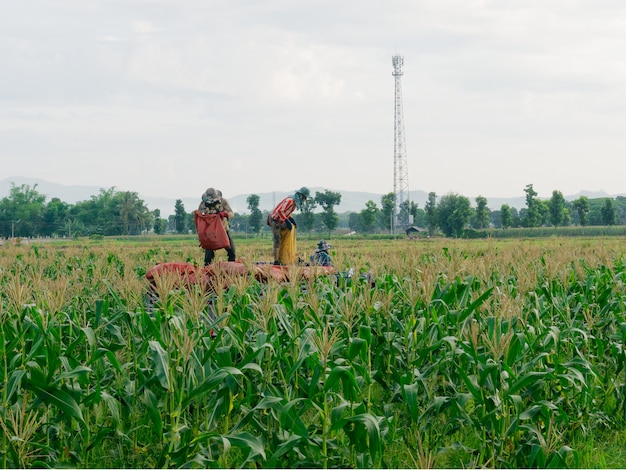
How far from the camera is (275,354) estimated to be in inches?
222

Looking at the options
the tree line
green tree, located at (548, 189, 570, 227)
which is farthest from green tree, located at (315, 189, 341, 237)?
green tree, located at (548, 189, 570, 227)

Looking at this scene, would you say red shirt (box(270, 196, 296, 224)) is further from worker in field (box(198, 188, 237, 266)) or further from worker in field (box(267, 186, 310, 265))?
worker in field (box(198, 188, 237, 266))

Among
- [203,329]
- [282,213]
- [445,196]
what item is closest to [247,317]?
[203,329]

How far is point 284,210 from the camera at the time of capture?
1263 centimetres

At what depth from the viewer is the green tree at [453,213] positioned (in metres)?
98.9

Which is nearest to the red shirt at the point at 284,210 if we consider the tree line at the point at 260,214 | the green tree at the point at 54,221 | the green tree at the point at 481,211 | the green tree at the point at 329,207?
the tree line at the point at 260,214

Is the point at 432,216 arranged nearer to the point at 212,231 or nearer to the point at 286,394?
the point at 212,231

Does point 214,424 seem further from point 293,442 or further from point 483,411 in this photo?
point 483,411

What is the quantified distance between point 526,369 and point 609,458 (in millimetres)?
1280

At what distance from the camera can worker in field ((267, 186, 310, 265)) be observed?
12664 millimetres

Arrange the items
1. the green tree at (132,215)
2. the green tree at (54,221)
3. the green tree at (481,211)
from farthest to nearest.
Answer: the green tree at (54,221) < the green tree at (132,215) < the green tree at (481,211)

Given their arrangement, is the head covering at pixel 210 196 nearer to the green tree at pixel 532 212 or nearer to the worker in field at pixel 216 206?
the worker in field at pixel 216 206

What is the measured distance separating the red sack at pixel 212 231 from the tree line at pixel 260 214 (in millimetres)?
81195

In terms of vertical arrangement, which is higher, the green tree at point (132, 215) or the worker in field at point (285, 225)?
the green tree at point (132, 215)
